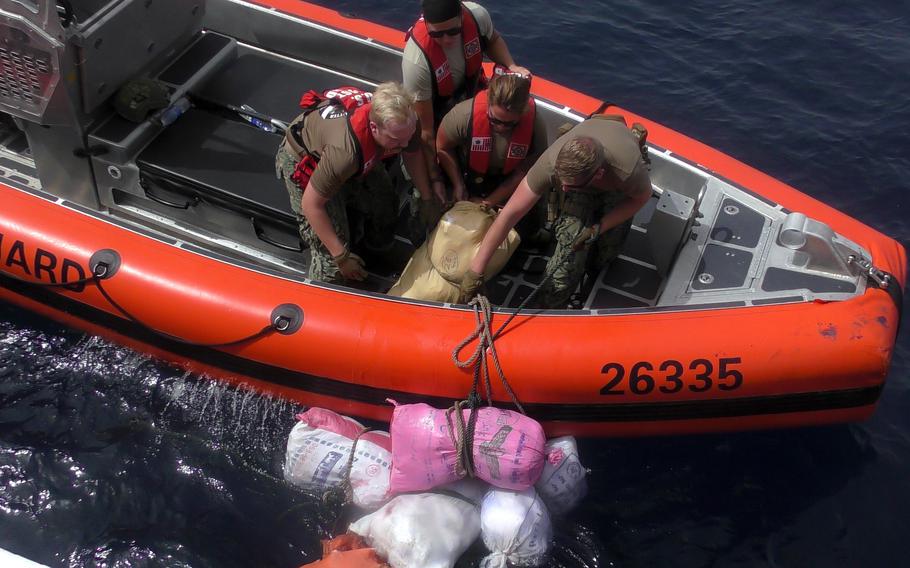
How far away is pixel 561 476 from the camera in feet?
12.9

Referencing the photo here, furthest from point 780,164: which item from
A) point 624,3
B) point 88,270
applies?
point 88,270

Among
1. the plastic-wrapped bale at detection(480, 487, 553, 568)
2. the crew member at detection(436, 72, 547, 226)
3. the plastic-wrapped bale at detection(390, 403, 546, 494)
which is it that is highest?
the crew member at detection(436, 72, 547, 226)

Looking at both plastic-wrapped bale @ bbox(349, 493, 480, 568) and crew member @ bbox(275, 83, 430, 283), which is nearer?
crew member @ bbox(275, 83, 430, 283)

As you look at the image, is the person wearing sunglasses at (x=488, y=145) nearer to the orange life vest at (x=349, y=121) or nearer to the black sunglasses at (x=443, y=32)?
the black sunglasses at (x=443, y=32)

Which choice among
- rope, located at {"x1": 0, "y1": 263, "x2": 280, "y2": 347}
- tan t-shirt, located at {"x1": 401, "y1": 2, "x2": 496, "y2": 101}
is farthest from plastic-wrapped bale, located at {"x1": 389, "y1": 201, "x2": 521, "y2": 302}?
rope, located at {"x1": 0, "y1": 263, "x2": 280, "y2": 347}

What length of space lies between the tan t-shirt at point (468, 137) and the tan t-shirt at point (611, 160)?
405mm

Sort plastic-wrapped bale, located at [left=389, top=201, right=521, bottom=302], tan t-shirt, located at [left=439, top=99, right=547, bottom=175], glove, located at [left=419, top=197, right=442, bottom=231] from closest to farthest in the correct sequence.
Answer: tan t-shirt, located at [left=439, top=99, right=547, bottom=175] → plastic-wrapped bale, located at [left=389, top=201, right=521, bottom=302] → glove, located at [left=419, top=197, right=442, bottom=231]

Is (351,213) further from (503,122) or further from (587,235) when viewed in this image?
(587,235)

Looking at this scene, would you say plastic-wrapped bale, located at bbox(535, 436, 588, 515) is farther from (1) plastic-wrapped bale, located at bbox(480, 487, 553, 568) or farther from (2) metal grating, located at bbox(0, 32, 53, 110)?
(2) metal grating, located at bbox(0, 32, 53, 110)

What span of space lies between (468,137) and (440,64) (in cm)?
44

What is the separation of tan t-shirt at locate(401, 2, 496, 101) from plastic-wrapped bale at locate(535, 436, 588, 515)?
186 centimetres

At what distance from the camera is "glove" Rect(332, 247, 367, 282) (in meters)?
3.98

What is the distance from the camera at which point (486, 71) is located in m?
5.23

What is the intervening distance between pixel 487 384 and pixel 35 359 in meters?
2.67
